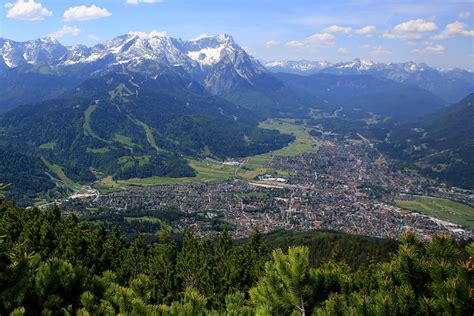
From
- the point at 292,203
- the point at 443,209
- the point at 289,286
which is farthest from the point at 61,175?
the point at 289,286

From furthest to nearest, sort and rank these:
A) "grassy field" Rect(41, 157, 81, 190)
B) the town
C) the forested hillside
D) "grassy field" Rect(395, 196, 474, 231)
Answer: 1. "grassy field" Rect(41, 157, 81, 190)
2. "grassy field" Rect(395, 196, 474, 231)
3. the town
4. the forested hillside

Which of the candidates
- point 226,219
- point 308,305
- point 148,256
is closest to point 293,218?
point 226,219

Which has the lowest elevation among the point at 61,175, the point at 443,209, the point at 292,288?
the point at 443,209

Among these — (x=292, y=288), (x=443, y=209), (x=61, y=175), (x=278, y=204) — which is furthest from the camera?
(x=61, y=175)

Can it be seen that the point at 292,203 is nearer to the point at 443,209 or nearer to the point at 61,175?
the point at 443,209

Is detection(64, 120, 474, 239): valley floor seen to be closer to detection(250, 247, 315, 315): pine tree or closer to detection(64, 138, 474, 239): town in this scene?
detection(64, 138, 474, 239): town

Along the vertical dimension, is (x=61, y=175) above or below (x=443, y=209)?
above

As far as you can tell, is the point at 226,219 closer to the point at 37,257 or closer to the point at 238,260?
the point at 238,260

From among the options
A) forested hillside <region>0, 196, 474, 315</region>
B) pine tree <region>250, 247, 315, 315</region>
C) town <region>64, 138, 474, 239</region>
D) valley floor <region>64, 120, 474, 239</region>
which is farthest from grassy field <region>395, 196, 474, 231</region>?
pine tree <region>250, 247, 315, 315</region>
